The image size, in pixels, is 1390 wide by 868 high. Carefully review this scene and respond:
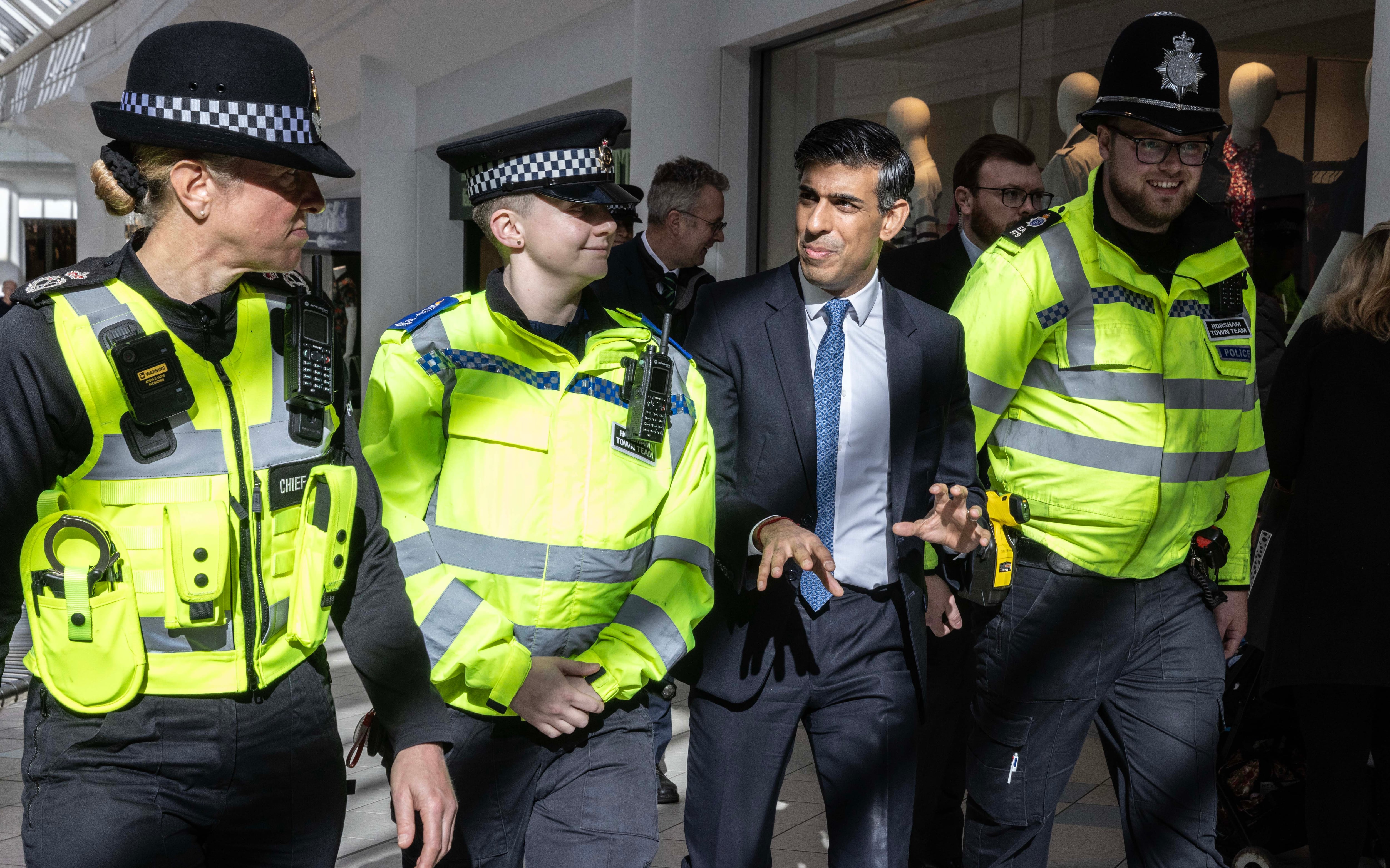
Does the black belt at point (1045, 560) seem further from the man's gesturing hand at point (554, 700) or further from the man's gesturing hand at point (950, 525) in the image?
the man's gesturing hand at point (554, 700)

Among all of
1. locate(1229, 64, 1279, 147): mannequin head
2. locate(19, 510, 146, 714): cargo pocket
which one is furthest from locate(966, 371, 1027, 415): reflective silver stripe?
locate(1229, 64, 1279, 147): mannequin head

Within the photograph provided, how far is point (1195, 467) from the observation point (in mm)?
2918

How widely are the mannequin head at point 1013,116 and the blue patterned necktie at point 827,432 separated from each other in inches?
167

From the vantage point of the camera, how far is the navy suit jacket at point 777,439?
2645 millimetres

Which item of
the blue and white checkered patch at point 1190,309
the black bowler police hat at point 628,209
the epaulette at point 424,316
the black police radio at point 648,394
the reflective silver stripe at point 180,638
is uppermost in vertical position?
the black bowler police hat at point 628,209

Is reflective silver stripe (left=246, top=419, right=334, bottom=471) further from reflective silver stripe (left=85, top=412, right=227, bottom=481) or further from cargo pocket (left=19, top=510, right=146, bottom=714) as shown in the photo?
cargo pocket (left=19, top=510, right=146, bottom=714)

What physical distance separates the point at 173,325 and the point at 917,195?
19.5 ft

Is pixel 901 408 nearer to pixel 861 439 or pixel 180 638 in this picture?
pixel 861 439

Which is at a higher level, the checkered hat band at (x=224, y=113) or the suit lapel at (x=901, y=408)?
the checkered hat band at (x=224, y=113)

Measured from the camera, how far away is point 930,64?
7.23 metres

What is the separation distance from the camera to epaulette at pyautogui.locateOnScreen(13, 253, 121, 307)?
1768 mm

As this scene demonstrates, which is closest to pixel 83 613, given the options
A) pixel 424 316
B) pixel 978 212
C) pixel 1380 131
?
pixel 424 316

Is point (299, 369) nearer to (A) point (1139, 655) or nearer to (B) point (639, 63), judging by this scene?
(A) point (1139, 655)

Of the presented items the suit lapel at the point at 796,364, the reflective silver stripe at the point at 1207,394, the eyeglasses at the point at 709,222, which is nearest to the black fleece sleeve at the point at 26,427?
the suit lapel at the point at 796,364
